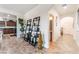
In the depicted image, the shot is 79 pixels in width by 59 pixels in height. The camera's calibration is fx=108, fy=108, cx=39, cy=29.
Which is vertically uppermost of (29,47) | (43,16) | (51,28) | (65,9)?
(65,9)

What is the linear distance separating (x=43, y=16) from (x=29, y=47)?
0.59 meters

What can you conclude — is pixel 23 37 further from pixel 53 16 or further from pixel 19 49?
pixel 53 16

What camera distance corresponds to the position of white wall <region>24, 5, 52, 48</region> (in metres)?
1.86

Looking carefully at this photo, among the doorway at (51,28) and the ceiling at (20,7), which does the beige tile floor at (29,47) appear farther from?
the ceiling at (20,7)

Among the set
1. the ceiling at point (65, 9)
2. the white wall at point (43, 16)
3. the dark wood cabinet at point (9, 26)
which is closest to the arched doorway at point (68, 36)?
the ceiling at point (65, 9)

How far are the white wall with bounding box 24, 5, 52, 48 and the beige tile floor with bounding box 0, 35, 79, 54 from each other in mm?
161

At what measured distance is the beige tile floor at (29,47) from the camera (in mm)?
1849

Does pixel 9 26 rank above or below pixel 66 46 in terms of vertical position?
above

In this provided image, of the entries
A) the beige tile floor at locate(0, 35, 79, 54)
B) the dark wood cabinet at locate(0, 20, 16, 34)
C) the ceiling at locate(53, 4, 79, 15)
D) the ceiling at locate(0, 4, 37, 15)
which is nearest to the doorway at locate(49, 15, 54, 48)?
the beige tile floor at locate(0, 35, 79, 54)

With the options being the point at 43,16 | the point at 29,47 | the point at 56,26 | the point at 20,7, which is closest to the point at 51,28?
the point at 56,26

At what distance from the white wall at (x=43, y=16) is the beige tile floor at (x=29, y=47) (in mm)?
161

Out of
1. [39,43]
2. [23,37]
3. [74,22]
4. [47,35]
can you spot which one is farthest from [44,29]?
[74,22]

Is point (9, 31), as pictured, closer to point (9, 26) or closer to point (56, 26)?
point (9, 26)

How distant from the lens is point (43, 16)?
1.88 meters
